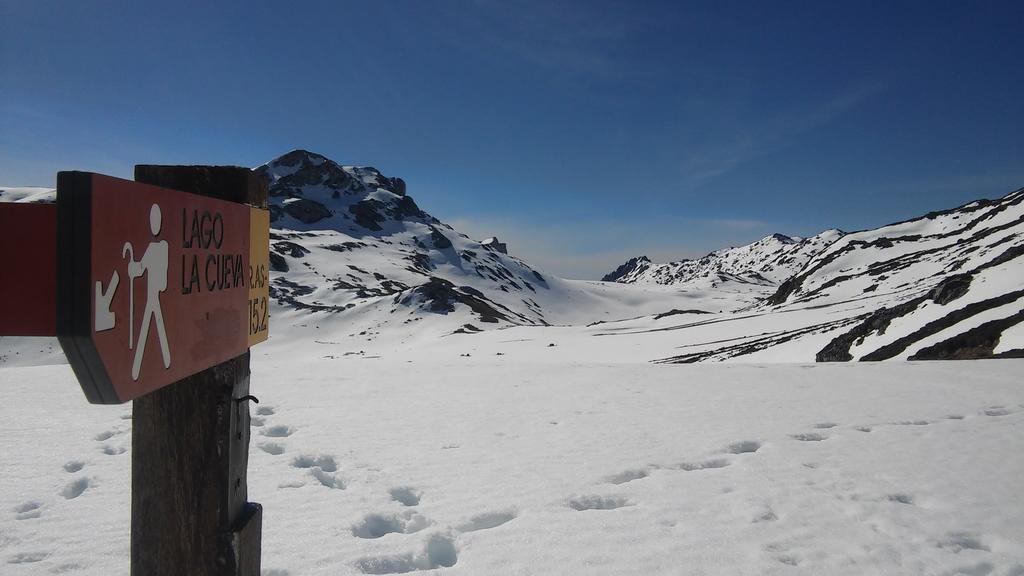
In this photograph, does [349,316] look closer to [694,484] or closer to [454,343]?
[454,343]

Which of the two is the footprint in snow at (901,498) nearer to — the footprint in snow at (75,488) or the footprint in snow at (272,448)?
the footprint in snow at (272,448)

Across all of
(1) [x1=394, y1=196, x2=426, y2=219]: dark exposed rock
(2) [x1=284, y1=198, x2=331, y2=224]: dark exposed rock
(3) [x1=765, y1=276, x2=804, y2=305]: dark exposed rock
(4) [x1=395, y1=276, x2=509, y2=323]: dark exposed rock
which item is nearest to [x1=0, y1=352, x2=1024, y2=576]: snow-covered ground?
(4) [x1=395, y1=276, x2=509, y2=323]: dark exposed rock

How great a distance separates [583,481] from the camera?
608cm

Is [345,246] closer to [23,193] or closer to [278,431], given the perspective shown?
[23,193]

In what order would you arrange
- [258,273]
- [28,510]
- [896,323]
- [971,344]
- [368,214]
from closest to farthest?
Answer: [258,273]
[28,510]
[971,344]
[896,323]
[368,214]

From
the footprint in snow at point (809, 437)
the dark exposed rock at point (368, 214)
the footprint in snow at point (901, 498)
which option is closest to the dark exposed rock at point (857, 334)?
the footprint in snow at point (809, 437)

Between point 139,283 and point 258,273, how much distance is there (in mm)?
1188

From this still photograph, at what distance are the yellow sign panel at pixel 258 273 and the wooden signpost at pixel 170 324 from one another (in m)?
0.01

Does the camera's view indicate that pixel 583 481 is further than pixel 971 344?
No

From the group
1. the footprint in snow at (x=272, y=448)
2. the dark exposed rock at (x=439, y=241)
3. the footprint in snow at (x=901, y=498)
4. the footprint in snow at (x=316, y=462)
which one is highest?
the dark exposed rock at (x=439, y=241)

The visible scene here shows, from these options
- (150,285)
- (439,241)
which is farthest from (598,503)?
(439,241)

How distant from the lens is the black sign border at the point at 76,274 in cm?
135

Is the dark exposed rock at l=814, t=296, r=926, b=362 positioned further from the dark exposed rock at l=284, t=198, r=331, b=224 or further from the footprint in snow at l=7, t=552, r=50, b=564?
the dark exposed rock at l=284, t=198, r=331, b=224

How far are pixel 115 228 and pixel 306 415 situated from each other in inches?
332
